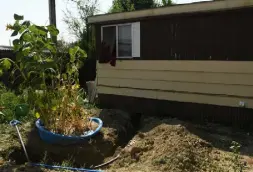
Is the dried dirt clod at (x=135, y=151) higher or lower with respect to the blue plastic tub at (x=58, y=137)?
lower

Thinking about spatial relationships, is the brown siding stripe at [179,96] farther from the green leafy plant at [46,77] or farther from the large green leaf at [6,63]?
the large green leaf at [6,63]

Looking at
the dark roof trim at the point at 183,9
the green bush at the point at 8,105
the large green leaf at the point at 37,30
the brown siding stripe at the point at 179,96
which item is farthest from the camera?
the green bush at the point at 8,105

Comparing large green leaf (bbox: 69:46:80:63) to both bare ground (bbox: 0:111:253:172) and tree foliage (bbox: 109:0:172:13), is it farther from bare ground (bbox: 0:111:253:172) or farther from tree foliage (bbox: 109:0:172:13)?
tree foliage (bbox: 109:0:172:13)

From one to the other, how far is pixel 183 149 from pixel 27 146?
9.41 ft

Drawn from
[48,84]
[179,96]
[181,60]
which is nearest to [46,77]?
[48,84]

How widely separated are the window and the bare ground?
3.07 meters

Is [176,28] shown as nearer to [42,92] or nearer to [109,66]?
[109,66]

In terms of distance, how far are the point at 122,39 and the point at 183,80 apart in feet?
7.63

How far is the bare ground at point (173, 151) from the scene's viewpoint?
17.4 ft

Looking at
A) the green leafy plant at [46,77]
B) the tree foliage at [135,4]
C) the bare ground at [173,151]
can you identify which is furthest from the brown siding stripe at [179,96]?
the tree foliage at [135,4]

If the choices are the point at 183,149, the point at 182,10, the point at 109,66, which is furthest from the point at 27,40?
the point at 109,66

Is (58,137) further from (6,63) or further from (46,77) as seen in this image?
(6,63)

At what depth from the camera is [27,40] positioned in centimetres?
628

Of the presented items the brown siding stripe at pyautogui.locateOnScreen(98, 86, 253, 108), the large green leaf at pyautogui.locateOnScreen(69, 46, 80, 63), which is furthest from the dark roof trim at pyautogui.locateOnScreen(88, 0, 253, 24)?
the large green leaf at pyautogui.locateOnScreen(69, 46, 80, 63)
